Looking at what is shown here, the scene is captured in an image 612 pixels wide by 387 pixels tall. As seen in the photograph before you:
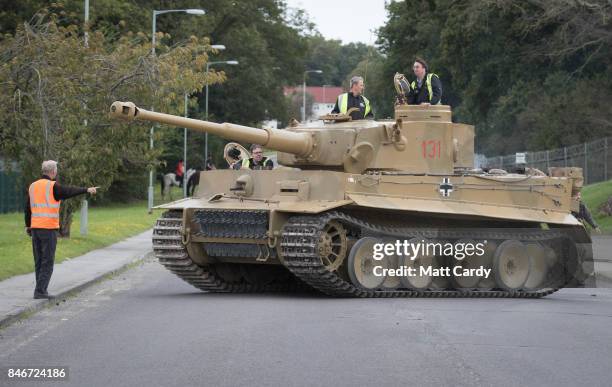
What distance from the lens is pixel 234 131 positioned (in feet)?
56.4

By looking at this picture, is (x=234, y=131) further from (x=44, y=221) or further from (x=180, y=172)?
(x=180, y=172)

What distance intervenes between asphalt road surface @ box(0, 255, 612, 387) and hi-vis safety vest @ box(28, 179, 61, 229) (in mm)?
1136

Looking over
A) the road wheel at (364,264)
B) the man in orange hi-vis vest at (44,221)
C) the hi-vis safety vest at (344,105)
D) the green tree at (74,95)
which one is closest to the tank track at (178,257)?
the man in orange hi-vis vest at (44,221)

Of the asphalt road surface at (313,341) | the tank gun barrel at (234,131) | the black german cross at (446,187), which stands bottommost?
the asphalt road surface at (313,341)

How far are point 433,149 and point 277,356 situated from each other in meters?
8.14

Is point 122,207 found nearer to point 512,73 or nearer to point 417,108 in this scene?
point 512,73

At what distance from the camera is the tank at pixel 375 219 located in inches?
664

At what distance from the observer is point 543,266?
1895 centimetres

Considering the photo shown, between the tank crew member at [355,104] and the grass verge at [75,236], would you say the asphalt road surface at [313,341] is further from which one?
the grass verge at [75,236]

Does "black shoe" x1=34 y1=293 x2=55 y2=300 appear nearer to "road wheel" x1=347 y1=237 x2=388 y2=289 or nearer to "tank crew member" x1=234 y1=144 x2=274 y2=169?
"road wheel" x1=347 y1=237 x2=388 y2=289

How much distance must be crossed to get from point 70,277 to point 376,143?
18.4ft

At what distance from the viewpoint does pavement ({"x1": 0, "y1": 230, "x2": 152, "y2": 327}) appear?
603 inches

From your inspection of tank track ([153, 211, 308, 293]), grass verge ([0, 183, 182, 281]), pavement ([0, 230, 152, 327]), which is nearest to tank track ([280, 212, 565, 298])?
tank track ([153, 211, 308, 293])

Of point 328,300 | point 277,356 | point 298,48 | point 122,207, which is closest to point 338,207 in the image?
point 328,300
